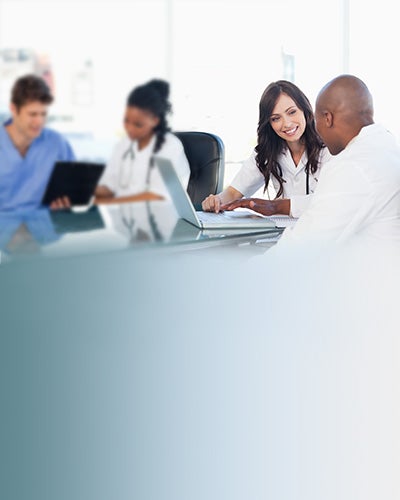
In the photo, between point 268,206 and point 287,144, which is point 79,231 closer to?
point 268,206

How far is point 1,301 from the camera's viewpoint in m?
0.29

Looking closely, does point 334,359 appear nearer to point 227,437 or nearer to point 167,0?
point 227,437

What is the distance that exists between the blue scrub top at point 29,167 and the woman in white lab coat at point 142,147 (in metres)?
0.03

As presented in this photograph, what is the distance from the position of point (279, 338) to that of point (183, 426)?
0.26 ft

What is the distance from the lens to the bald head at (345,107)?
85cm

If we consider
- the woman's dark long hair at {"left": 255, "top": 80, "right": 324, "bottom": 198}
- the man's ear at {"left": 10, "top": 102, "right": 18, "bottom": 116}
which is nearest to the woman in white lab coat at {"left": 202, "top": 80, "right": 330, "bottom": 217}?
the woman's dark long hair at {"left": 255, "top": 80, "right": 324, "bottom": 198}

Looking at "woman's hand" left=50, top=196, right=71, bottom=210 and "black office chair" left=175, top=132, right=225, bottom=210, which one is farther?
"black office chair" left=175, top=132, right=225, bottom=210

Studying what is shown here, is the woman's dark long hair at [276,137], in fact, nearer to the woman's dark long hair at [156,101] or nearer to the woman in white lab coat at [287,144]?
the woman in white lab coat at [287,144]

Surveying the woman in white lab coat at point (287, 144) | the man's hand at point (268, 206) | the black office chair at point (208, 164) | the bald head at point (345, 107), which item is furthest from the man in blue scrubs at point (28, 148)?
the black office chair at point (208, 164)

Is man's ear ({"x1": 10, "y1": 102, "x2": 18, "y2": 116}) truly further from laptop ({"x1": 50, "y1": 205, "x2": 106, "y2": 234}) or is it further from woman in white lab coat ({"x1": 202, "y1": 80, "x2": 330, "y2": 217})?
woman in white lab coat ({"x1": 202, "y1": 80, "x2": 330, "y2": 217})

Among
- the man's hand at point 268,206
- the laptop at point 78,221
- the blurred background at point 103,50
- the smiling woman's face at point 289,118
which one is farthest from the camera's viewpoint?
the smiling woman's face at point 289,118

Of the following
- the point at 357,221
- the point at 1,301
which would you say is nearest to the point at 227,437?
the point at 1,301

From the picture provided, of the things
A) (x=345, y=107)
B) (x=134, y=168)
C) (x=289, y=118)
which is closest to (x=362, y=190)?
(x=345, y=107)

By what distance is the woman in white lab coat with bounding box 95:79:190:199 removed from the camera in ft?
1.10
